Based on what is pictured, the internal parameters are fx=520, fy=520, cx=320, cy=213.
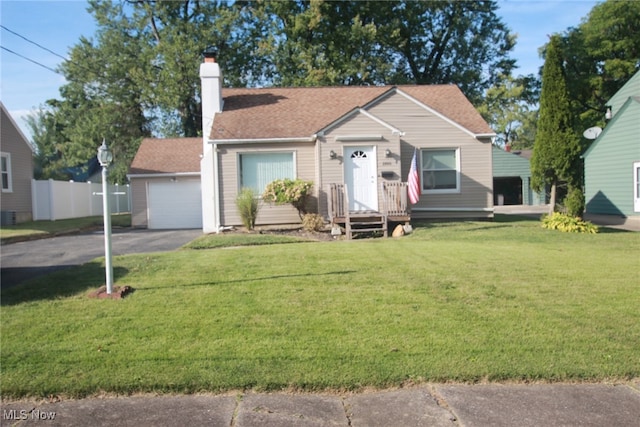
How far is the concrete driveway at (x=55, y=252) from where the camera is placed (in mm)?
9127

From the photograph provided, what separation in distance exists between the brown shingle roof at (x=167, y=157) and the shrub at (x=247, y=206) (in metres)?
7.68

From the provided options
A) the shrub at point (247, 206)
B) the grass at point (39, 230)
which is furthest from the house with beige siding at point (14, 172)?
the shrub at point (247, 206)

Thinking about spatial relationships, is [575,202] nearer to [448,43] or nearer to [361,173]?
[361,173]

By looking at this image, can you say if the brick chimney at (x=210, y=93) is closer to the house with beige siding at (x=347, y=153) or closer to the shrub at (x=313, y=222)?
the house with beige siding at (x=347, y=153)

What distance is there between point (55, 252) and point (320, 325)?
901cm

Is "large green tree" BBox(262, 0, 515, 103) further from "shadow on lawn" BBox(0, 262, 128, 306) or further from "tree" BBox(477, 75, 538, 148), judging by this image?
"shadow on lawn" BBox(0, 262, 128, 306)

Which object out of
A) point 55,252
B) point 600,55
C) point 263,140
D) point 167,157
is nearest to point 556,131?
point 263,140

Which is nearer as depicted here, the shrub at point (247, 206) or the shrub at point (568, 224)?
the shrub at point (568, 224)

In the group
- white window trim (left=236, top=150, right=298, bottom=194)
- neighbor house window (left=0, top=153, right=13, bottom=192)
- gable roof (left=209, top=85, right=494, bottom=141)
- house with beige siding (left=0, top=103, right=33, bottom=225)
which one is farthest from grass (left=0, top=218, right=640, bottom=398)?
neighbor house window (left=0, top=153, right=13, bottom=192)

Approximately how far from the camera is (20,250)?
42.0ft

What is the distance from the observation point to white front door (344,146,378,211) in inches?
621

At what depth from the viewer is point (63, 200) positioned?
2433 cm

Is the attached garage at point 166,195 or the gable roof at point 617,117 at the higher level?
the gable roof at point 617,117

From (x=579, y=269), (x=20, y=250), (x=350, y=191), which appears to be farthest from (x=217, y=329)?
(x=350, y=191)
